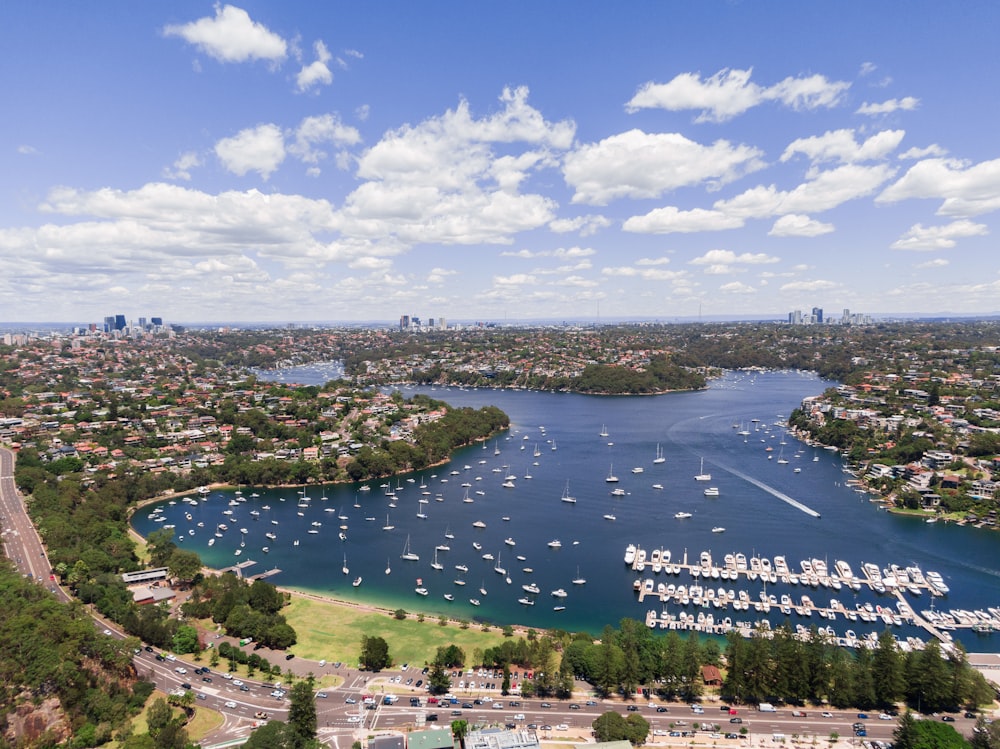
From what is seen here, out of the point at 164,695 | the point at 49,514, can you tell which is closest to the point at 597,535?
the point at 164,695

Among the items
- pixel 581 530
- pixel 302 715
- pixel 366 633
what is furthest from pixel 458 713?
pixel 581 530

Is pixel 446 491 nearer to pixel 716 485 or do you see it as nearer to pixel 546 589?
pixel 546 589

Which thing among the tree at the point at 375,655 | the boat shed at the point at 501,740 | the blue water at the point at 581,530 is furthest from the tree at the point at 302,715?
the blue water at the point at 581,530

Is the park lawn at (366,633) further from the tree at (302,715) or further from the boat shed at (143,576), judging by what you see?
the boat shed at (143,576)

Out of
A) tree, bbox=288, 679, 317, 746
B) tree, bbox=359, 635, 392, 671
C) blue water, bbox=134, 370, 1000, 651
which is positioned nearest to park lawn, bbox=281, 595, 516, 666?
tree, bbox=359, 635, 392, 671

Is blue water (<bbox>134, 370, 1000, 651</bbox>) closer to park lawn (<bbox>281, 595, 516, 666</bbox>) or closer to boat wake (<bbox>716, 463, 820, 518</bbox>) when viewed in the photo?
boat wake (<bbox>716, 463, 820, 518</bbox>)
